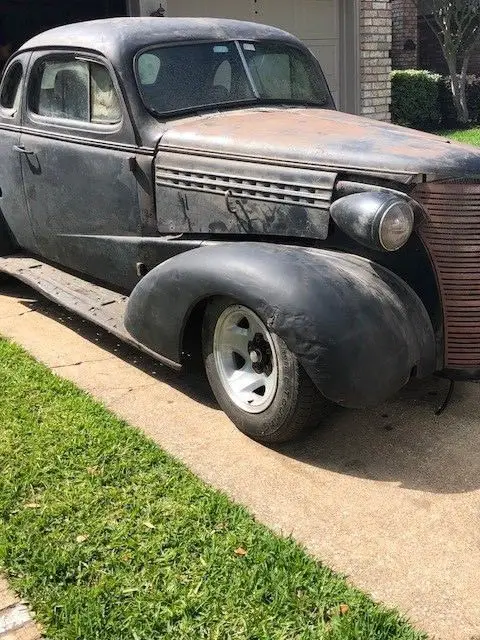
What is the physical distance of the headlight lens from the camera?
3.18 m

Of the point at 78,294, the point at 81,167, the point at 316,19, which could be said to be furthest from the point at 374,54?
the point at 78,294

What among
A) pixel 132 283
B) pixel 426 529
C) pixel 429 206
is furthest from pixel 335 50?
pixel 426 529

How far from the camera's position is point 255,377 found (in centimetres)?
359

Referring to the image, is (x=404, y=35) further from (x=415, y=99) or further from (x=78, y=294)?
(x=78, y=294)

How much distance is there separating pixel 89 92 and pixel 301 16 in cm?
715

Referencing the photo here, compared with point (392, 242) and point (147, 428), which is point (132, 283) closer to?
point (147, 428)

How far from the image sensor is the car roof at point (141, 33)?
4.42m

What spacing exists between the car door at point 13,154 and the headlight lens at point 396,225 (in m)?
2.96

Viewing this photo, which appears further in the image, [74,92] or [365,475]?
[74,92]

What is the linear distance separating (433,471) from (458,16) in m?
17.1

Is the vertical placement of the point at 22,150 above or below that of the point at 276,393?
above

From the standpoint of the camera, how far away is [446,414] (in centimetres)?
380

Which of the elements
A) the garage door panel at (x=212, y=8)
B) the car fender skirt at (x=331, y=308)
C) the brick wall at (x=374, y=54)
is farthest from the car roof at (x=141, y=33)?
the brick wall at (x=374, y=54)

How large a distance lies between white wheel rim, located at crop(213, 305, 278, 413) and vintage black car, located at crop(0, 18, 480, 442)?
0.4 inches
